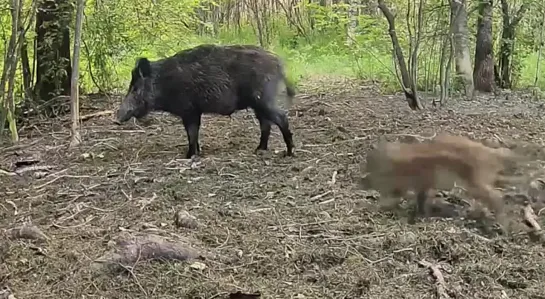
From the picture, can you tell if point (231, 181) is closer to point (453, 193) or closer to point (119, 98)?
point (453, 193)

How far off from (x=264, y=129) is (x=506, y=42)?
20.5ft

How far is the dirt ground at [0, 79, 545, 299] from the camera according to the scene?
141 inches

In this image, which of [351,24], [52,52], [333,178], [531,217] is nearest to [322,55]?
[351,24]

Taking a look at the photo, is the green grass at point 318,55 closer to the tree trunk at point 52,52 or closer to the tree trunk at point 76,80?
the tree trunk at point 52,52

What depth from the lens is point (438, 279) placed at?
359 centimetres

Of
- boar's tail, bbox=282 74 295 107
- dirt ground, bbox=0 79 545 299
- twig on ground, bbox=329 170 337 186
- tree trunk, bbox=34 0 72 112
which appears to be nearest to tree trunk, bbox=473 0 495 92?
dirt ground, bbox=0 79 545 299

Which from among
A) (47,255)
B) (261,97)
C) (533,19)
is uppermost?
(533,19)

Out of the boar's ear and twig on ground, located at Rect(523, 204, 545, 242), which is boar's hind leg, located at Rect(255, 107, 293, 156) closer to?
the boar's ear

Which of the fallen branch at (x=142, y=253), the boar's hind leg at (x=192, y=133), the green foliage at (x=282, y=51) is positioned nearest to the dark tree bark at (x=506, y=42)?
the green foliage at (x=282, y=51)

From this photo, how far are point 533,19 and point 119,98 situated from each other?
21.1 ft

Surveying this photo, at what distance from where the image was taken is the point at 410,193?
465 centimetres

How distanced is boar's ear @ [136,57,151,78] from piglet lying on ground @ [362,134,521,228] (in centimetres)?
255

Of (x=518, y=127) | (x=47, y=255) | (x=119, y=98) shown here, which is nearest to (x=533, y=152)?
(x=518, y=127)

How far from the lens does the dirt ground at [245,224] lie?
359 centimetres
